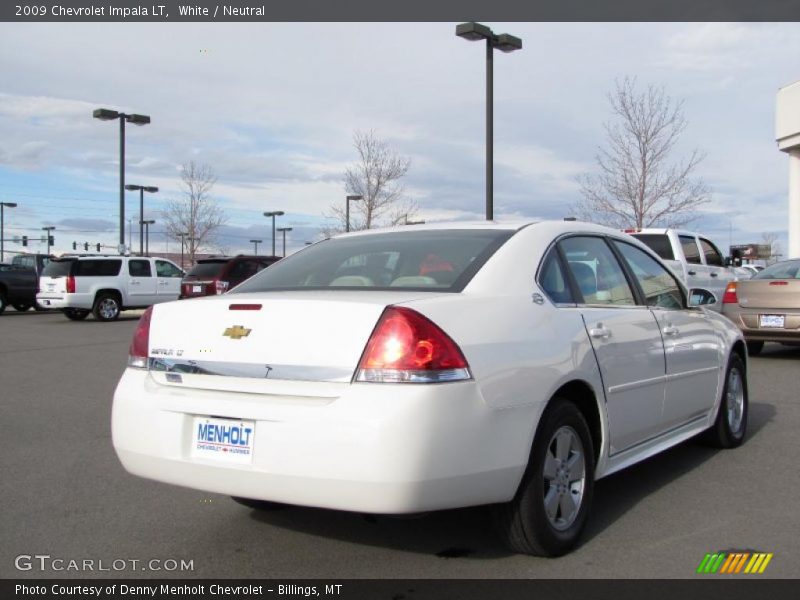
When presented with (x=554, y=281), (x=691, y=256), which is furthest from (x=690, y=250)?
(x=554, y=281)

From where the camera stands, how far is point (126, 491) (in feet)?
16.5

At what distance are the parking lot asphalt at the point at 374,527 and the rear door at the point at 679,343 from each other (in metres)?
0.49

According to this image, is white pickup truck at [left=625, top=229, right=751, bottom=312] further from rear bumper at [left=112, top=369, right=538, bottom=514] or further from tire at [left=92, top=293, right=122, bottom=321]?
tire at [left=92, top=293, right=122, bottom=321]

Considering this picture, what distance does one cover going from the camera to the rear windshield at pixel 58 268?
73.0 feet

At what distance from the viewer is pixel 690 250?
14.6 meters

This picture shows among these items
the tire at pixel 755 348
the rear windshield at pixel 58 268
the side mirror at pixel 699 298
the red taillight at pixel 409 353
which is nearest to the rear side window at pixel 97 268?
the rear windshield at pixel 58 268

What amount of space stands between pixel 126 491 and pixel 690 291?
3.99 meters

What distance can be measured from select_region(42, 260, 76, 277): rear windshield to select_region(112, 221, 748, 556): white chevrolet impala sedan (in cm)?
1937

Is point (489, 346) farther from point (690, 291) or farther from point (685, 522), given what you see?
point (690, 291)

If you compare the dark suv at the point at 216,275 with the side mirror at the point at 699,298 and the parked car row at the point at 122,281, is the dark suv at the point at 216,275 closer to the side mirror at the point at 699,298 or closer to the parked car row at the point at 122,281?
the parked car row at the point at 122,281

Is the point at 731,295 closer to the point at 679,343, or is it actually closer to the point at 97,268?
the point at 679,343

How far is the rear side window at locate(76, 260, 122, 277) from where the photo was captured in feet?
73.5

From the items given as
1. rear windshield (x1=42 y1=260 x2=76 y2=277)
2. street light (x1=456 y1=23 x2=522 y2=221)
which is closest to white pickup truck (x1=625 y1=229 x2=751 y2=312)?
street light (x1=456 y1=23 x2=522 y2=221)
